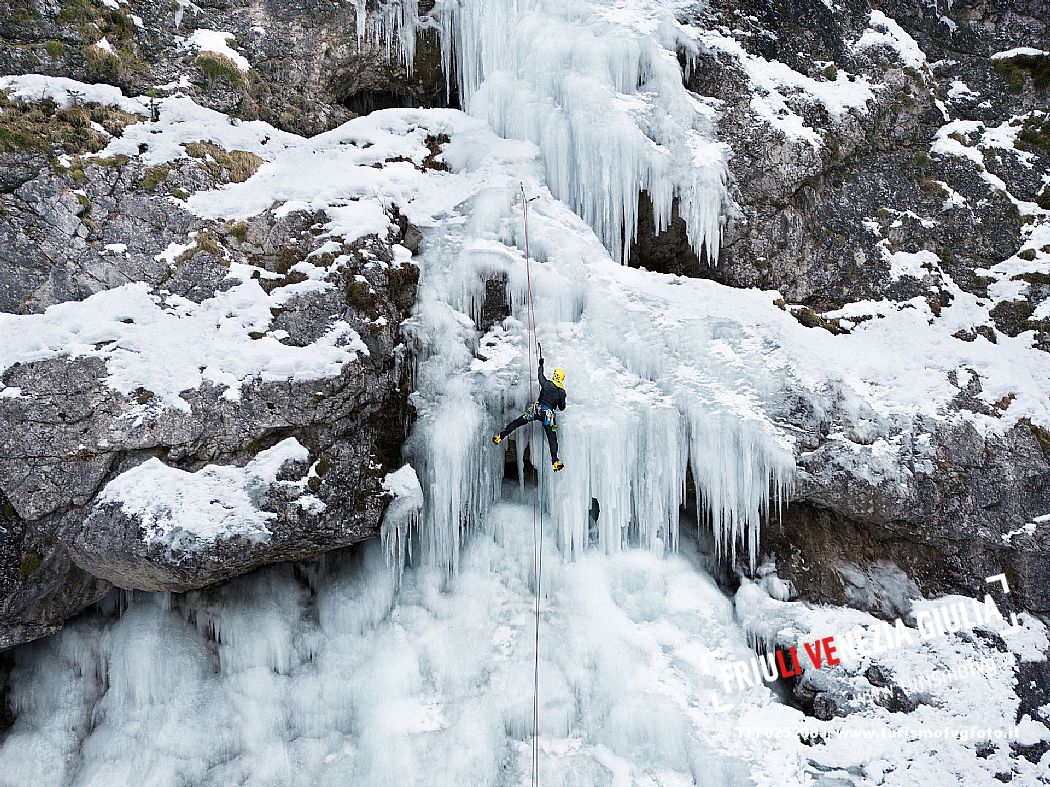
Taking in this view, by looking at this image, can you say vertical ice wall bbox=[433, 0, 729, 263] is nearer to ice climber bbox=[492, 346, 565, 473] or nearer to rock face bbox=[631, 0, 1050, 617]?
rock face bbox=[631, 0, 1050, 617]

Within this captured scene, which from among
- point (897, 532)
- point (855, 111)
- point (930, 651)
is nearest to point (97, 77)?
point (855, 111)

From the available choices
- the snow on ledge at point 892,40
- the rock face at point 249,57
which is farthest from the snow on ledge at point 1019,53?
the rock face at point 249,57

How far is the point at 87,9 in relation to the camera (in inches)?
335

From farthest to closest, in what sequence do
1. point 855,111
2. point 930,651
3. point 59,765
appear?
point 855,111, point 930,651, point 59,765

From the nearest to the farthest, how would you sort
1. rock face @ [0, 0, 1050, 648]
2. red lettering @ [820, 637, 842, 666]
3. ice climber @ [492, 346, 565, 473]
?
rock face @ [0, 0, 1050, 648], red lettering @ [820, 637, 842, 666], ice climber @ [492, 346, 565, 473]

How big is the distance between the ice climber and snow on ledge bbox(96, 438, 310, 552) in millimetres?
2599

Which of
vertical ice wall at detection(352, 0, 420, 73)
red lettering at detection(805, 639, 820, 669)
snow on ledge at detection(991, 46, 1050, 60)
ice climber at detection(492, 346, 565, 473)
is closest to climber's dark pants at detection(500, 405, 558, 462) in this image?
ice climber at detection(492, 346, 565, 473)

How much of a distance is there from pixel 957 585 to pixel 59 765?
986 centimetres

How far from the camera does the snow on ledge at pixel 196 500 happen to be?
237 inches

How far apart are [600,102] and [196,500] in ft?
24.7

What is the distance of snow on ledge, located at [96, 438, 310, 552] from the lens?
602 cm

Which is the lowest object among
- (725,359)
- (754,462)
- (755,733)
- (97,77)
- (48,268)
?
(755,733)

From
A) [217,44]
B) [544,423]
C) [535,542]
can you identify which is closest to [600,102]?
[544,423]

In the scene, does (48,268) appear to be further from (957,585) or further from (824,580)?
(957,585)
